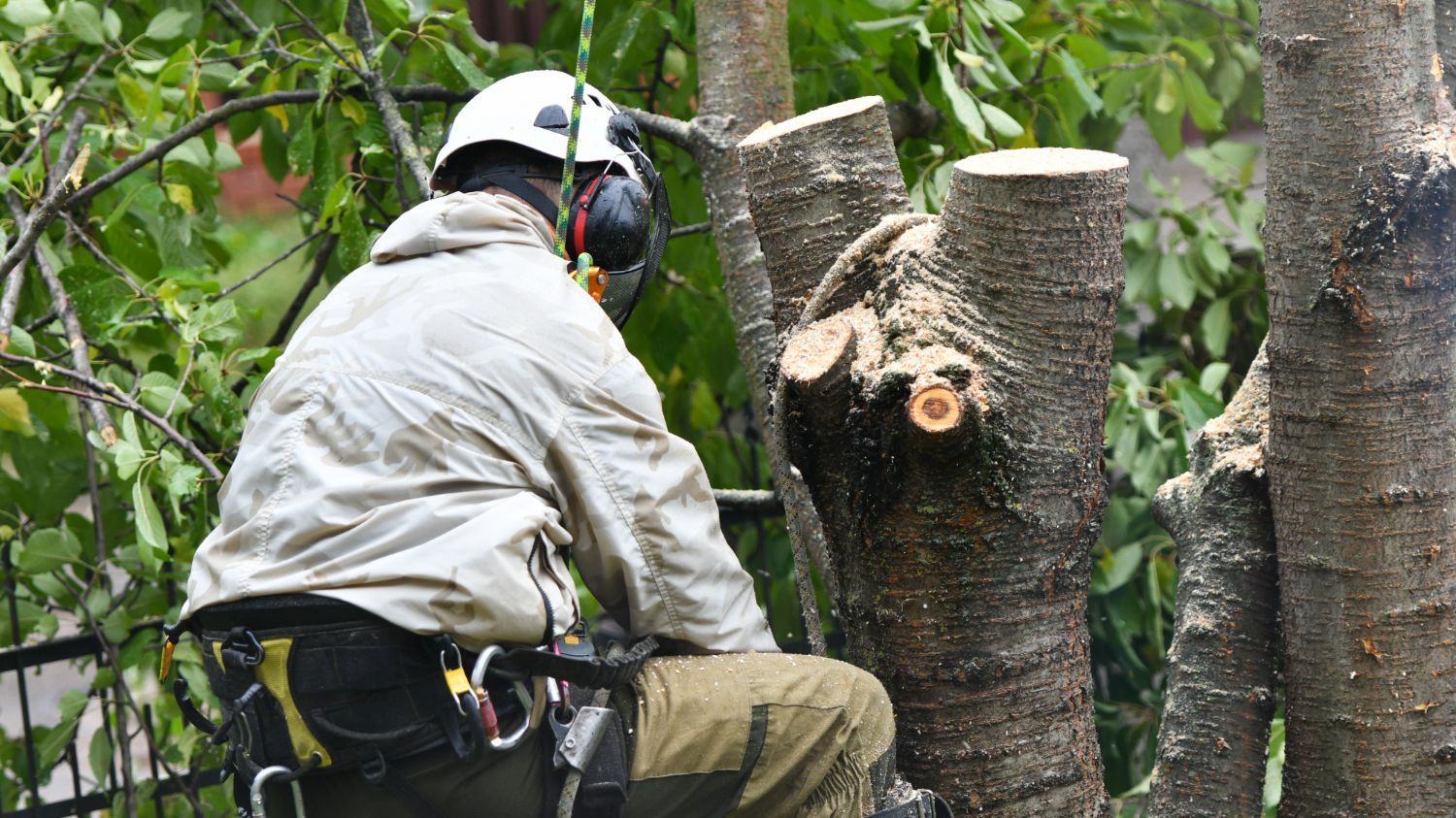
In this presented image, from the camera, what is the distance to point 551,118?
2.28 m

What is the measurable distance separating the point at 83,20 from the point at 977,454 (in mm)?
2493

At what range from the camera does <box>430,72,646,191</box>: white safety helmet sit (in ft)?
7.41

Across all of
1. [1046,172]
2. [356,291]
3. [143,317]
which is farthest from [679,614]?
[143,317]

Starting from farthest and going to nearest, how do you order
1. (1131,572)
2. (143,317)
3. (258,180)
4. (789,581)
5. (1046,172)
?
(258,180) → (789,581) → (1131,572) → (143,317) → (1046,172)

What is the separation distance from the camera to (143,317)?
3.04m

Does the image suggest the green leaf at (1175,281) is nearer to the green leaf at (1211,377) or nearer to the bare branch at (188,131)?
the green leaf at (1211,377)

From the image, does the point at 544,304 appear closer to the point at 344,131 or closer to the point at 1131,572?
the point at 344,131

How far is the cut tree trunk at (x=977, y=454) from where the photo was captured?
185 centimetres

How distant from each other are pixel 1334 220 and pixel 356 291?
147 centimetres

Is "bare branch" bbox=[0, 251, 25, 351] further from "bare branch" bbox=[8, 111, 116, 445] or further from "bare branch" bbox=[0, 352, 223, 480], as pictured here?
"bare branch" bbox=[0, 352, 223, 480]

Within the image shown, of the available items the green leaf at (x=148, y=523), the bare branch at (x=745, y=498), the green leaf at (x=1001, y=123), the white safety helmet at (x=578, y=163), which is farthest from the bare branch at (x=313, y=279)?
the green leaf at (x=1001, y=123)

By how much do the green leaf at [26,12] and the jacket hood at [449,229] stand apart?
148cm

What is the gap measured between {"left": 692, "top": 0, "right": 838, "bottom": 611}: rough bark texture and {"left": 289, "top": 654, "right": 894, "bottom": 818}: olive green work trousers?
2.98 feet

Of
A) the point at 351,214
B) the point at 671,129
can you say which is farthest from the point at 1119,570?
the point at 351,214
